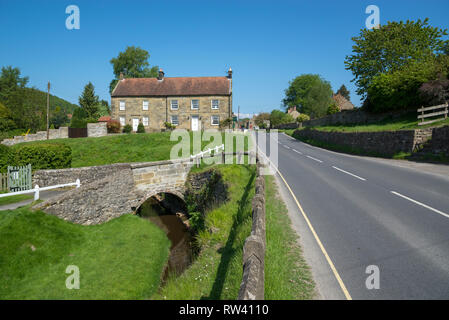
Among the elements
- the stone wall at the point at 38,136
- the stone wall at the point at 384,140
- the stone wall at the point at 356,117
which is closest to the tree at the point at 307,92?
the stone wall at the point at 356,117

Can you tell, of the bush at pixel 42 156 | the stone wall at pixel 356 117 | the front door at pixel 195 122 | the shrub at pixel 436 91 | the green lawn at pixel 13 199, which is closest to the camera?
the green lawn at pixel 13 199

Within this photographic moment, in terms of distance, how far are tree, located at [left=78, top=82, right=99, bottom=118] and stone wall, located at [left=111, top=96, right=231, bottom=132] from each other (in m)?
18.5

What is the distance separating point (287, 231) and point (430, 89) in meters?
21.4

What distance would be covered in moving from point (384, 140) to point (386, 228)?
51.1 ft

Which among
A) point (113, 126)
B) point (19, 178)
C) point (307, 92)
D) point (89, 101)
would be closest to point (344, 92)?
point (307, 92)

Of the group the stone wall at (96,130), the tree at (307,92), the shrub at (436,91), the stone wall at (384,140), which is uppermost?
the tree at (307,92)

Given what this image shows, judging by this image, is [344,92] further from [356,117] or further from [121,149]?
[121,149]

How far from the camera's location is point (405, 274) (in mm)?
4270

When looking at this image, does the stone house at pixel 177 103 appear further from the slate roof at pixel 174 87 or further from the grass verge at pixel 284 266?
the grass verge at pixel 284 266

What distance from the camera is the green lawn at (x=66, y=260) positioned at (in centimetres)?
738

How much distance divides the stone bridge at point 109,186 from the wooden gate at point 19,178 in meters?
0.42

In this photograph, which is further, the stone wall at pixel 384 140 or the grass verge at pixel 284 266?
the stone wall at pixel 384 140

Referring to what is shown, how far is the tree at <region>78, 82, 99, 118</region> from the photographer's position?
2180 inches
